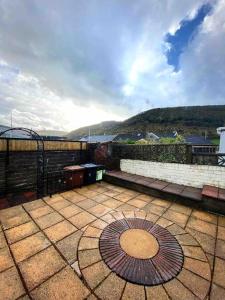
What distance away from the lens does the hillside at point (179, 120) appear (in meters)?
61.5

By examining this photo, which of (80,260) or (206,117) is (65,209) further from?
(206,117)

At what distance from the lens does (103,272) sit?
7.23 feet

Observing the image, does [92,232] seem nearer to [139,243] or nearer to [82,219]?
[82,219]

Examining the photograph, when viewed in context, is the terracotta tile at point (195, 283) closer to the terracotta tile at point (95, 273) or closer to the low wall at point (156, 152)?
the terracotta tile at point (95, 273)

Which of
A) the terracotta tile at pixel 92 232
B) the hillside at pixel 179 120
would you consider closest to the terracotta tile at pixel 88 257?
the terracotta tile at pixel 92 232

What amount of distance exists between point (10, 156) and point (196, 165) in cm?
690

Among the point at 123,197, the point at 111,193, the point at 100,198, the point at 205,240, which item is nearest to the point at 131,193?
the point at 123,197

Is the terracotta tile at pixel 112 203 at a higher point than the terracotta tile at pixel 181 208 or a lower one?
higher

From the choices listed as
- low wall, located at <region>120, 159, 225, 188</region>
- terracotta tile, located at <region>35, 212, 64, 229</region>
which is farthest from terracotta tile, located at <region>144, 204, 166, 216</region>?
terracotta tile, located at <region>35, 212, 64, 229</region>

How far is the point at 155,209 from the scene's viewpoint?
428cm

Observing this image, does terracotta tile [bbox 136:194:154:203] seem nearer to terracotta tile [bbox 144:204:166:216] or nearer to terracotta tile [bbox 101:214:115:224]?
terracotta tile [bbox 144:204:166:216]

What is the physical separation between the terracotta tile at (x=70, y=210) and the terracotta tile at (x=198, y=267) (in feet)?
8.49

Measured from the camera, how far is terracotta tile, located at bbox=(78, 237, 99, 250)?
2672mm

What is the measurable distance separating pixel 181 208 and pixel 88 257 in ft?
10.00
